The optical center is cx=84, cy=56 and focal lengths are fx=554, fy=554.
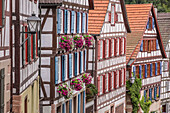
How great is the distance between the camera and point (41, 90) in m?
23.0

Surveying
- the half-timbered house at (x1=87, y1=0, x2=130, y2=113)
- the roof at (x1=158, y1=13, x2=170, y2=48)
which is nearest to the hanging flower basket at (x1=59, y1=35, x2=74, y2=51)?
the half-timbered house at (x1=87, y1=0, x2=130, y2=113)

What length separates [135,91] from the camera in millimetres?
37469

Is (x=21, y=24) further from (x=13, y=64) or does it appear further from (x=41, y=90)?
(x=41, y=90)

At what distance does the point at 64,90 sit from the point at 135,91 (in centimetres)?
1463

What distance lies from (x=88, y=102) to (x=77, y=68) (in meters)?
4.30

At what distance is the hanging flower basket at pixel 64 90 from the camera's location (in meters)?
23.5

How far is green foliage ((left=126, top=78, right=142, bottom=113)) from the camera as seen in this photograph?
37.2m

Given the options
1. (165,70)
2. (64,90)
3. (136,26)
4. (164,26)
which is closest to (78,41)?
(64,90)

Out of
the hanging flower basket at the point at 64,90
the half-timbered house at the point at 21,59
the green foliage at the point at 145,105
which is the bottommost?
the green foliage at the point at 145,105

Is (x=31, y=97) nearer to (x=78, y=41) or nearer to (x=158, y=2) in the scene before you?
(x=78, y=41)

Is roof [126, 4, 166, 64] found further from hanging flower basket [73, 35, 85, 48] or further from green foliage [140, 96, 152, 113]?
hanging flower basket [73, 35, 85, 48]

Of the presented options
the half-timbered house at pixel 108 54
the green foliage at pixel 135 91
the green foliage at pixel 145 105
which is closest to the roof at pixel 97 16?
the half-timbered house at pixel 108 54

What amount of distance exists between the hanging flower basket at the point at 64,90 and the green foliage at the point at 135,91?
45.7 feet

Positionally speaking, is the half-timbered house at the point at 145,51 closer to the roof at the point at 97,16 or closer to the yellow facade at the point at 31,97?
the roof at the point at 97,16
